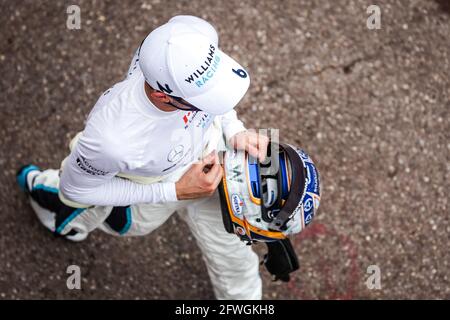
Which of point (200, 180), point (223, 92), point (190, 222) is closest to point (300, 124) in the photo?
point (190, 222)

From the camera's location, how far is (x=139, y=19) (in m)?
4.14

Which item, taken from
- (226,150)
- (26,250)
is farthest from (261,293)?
(26,250)

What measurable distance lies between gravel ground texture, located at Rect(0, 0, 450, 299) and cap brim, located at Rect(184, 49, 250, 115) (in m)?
1.77

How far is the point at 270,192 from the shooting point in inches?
105

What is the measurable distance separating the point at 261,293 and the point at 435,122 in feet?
5.61

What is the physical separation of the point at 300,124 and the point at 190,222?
4.26ft

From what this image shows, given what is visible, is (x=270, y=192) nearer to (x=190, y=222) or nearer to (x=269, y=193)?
(x=269, y=193)

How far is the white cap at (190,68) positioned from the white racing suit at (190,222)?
62cm

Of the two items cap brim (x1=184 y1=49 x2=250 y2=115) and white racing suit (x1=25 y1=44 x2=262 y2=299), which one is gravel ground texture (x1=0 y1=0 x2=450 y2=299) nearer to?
white racing suit (x1=25 y1=44 x2=262 y2=299)

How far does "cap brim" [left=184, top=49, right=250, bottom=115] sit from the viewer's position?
2.21 m

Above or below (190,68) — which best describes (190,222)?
below

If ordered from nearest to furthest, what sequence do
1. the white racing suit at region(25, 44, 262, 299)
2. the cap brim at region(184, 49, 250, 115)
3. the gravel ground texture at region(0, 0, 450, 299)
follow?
the cap brim at region(184, 49, 250, 115) → the white racing suit at region(25, 44, 262, 299) → the gravel ground texture at region(0, 0, 450, 299)

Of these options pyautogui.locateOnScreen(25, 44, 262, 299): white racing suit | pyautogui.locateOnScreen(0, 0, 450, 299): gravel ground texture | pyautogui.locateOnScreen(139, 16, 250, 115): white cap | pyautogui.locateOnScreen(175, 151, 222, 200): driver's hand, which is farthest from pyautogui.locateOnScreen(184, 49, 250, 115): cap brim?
pyautogui.locateOnScreen(0, 0, 450, 299): gravel ground texture

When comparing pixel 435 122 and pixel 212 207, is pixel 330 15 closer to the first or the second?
pixel 435 122
